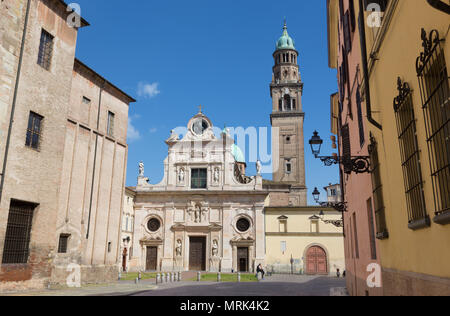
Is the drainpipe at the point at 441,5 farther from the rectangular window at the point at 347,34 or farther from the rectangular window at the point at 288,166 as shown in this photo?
the rectangular window at the point at 288,166

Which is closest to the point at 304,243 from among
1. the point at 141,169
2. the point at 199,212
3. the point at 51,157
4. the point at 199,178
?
the point at 199,212

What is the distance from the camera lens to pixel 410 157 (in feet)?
16.1

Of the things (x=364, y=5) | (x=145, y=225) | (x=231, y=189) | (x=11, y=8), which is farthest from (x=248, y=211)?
(x=364, y=5)

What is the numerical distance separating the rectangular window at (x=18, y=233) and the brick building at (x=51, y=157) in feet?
0.13

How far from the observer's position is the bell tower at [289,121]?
183ft

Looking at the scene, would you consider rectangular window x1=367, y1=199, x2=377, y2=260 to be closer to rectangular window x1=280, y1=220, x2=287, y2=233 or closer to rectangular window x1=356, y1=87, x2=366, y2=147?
rectangular window x1=356, y1=87, x2=366, y2=147

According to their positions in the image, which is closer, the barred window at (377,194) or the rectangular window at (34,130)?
the barred window at (377,194)

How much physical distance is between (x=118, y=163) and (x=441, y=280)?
21.6 metres

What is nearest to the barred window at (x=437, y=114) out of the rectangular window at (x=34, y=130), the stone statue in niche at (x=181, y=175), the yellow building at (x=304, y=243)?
the rectangular window at (x=34, y=130)

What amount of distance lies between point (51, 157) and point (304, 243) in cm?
2843

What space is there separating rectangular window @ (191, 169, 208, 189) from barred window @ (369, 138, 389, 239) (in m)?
34.2

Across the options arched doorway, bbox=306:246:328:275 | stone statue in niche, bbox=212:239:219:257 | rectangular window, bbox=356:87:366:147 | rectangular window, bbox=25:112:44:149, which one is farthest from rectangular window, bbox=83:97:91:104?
arched doorway, bbox=306:246:328:275

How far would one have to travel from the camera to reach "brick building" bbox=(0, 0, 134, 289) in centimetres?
1388
